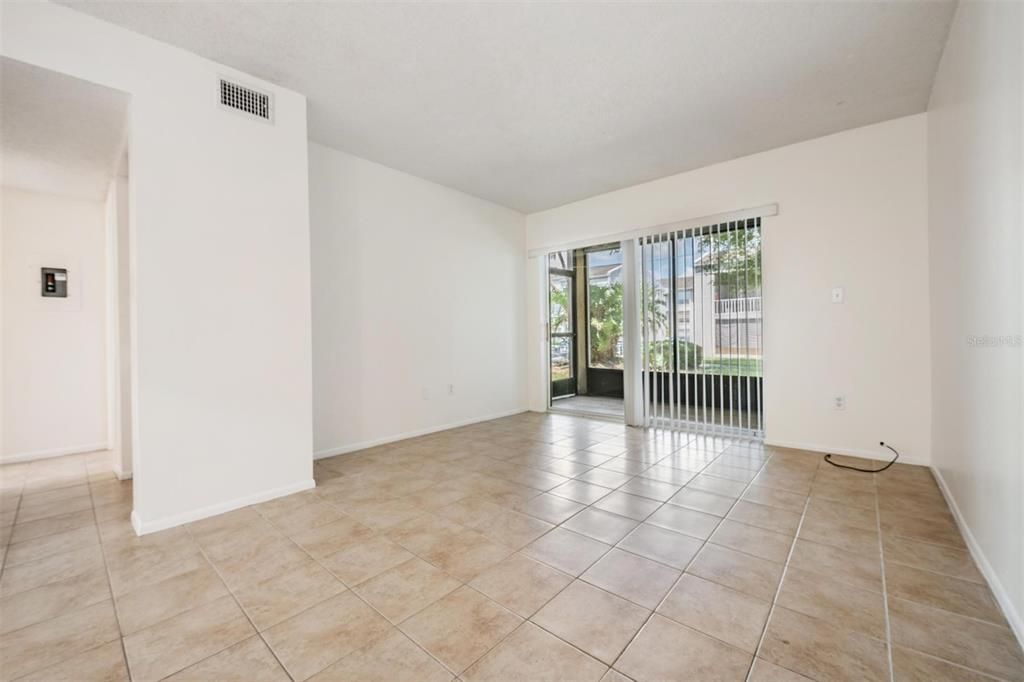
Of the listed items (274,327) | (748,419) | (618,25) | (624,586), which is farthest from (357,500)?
(748,419)

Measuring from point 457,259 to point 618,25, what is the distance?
121 inches

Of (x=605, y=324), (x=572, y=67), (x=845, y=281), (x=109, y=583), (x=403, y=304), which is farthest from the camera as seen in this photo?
(x=605, y=324)

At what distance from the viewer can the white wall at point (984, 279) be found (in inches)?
60.5

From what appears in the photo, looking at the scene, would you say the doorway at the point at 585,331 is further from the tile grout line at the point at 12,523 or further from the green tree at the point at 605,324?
the tile grout line at the point at 12,523

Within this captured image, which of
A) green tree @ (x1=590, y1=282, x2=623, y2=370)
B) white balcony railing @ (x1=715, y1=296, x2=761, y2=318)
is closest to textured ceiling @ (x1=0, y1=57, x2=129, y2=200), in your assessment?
white balcony railing @ (x1=715, y1=296, x2=761, y2=318)

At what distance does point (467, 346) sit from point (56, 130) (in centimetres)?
371

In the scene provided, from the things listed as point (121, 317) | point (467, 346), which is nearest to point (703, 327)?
point (467, 346)

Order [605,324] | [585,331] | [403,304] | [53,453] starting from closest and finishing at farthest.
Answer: [53,453] → [403,304] → [605,324] → [585,331]

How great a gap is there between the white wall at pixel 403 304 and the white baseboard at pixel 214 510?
84 cm

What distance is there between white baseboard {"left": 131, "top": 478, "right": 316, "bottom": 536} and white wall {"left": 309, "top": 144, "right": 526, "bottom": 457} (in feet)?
2.75

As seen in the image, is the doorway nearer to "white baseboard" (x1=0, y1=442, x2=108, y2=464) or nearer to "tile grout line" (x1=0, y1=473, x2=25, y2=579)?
"tile grout line" (x1=0, y1=473, x2=25, y2=579)

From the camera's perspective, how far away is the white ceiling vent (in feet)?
8.79

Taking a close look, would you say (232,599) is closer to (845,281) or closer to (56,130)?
(56,130)

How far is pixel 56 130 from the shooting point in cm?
277
